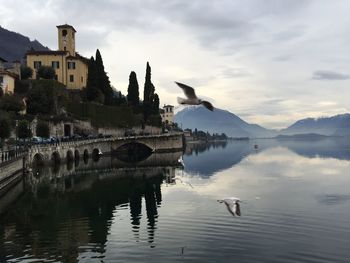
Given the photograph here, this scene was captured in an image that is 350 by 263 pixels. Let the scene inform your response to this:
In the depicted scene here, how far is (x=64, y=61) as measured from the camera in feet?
389

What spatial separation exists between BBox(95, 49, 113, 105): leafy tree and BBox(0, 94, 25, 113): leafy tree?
28728mm

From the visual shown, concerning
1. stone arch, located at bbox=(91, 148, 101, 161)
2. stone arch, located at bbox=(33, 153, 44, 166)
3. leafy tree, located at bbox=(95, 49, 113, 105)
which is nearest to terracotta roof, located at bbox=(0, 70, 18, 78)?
leafy tree, located at bbox=(95, 49, 113, 105)

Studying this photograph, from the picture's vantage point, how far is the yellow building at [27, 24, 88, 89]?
11805 cm

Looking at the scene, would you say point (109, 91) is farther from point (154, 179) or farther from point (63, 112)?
point (154, 179)

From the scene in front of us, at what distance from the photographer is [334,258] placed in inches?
1056

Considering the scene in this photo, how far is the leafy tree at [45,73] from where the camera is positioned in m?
113

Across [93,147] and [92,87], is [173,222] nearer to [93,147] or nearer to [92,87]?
[93,147]

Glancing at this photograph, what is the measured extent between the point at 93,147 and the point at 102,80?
62.9 feet

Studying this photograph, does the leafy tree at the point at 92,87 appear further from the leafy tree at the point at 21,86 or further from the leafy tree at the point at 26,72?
the leafy tree at the point at 21,86

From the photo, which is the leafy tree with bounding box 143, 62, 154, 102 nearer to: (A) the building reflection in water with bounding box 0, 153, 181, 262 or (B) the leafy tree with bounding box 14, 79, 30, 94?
(B) the leafy tree with bounding box 14, 79, 30, 94

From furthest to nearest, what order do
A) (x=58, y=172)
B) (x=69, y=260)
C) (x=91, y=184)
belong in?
(x=58, y=172) → (x=91, y=184) → (x=69, y=260)

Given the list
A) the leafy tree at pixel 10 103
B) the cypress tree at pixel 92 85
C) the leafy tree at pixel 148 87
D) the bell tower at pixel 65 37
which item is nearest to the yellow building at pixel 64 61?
the bell tower at pixel 65 37

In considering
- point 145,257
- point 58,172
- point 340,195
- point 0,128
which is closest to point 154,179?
point 58,172

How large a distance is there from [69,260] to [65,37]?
103891 mm
